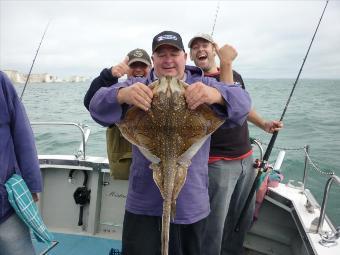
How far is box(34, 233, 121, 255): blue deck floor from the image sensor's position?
15.5 feet

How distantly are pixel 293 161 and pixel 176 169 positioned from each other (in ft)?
35.2

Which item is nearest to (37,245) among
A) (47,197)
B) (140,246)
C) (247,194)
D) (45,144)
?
(47,197)

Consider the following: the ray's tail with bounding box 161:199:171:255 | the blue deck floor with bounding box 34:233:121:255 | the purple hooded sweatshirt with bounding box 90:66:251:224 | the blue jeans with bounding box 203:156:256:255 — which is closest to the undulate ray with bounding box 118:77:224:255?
the ray's tail with bounding box 161:199:171:255

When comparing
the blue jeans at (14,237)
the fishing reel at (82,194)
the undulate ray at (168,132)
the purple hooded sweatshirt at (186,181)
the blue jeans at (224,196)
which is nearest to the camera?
the undulate ray at (168,132)

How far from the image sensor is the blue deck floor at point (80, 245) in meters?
4.71

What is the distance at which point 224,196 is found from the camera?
11.7ft

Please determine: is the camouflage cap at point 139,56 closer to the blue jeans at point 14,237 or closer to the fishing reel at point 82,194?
the blue jeans at point 14,237

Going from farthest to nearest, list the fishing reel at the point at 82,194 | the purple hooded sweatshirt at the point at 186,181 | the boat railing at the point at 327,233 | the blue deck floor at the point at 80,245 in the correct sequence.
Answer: the fishing reel at the point at 82,194, the blue deck floor at the point at 80,245, the boat railing at the point at 327,233, the purple hooded sweatshirt at the point at 186,181

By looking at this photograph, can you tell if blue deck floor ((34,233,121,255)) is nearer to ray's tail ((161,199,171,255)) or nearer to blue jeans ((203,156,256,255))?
blue jeans ((203,156,256,255))

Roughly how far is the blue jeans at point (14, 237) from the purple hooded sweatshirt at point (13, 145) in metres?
0.07

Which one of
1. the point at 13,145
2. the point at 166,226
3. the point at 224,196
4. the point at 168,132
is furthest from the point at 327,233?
the point at 13,145

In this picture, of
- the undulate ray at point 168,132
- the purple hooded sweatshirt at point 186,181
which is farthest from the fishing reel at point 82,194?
the undulate ray at point 168,132

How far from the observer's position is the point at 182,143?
2320mm

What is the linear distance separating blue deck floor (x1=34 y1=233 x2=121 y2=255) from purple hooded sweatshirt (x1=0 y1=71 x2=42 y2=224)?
219 centimetres
